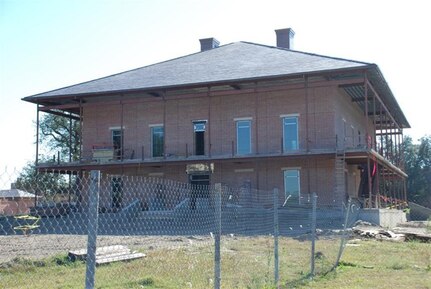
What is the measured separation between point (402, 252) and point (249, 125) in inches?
755

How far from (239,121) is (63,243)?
1986 cm

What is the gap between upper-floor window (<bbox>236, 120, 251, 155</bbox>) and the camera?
35.6 m

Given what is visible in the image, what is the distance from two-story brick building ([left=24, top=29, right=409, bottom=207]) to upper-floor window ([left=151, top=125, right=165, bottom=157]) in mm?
63

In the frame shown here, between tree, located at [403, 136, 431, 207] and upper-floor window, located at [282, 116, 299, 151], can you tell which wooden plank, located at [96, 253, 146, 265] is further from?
tree, located at [403, 136, 431, 207]

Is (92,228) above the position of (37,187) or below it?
below

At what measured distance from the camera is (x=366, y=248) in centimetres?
1828

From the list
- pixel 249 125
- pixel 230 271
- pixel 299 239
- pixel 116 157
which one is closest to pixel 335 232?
pixel 299 239

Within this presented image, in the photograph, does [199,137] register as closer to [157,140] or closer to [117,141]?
[157,140]

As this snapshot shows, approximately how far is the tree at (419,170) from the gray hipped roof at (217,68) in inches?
Result: 1143

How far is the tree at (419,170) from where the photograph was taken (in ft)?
201

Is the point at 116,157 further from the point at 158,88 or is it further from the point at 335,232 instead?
the point at 335,232

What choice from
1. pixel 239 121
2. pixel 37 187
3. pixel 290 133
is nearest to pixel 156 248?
pixel 37 187

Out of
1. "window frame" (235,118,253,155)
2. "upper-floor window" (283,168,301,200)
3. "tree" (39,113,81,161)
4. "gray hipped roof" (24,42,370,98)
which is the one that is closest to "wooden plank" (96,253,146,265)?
"gray hipped roof" (24,42,370,98)

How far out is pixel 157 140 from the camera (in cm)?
3791
